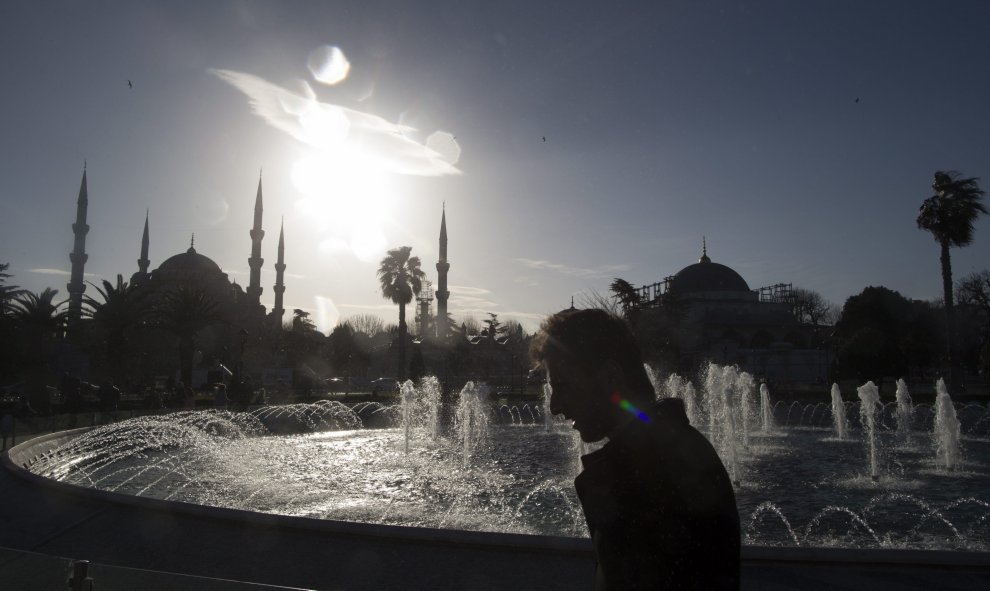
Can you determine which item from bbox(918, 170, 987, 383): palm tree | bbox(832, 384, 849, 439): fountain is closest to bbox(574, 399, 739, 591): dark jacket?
bbox(832, 384, 849, 439): fountain

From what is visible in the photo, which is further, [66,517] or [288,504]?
[288,504]

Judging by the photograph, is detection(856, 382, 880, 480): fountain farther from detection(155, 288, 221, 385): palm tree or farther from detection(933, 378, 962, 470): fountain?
detection(155, 288, 221, 385): palm tree

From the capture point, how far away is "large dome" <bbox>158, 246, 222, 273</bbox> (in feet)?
199

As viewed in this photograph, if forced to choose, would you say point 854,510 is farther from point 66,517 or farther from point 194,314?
point 194,314

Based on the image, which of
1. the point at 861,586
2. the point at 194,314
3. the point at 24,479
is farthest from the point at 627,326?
the point at 194,314

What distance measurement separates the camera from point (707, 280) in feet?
181

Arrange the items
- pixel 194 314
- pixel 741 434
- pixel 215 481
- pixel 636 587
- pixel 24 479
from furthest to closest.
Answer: pixel 194 314 < pixel 741 434 < pixel 215 481 < pixel 24 479 < pixel 636 587

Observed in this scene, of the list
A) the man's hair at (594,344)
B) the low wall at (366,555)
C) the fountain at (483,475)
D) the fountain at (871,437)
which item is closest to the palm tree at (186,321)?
the fountain at (483,475)

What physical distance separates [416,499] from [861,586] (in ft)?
17.5

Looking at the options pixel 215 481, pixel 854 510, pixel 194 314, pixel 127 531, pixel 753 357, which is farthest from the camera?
pixel 753 357

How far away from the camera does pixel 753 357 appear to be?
147ft

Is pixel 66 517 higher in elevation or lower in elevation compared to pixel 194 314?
lower

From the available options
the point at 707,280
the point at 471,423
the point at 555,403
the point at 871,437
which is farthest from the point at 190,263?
the point at 555,403

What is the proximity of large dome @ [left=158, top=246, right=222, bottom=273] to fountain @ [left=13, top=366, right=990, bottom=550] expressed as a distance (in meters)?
47.2
